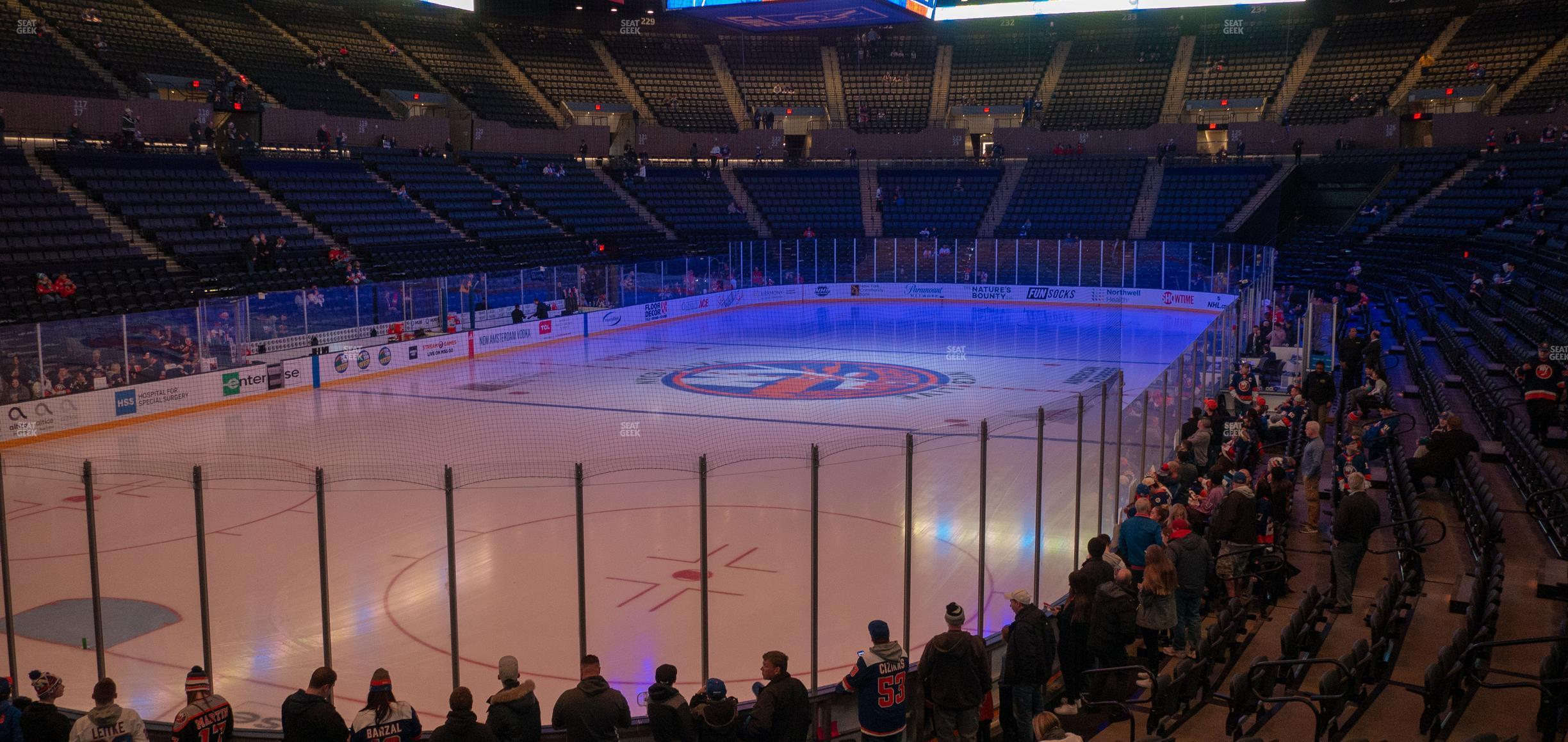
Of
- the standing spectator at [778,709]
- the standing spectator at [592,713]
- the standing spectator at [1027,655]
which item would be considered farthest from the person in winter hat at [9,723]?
the standing spectator at [1027,655]

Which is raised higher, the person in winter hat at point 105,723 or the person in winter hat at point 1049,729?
the person in winter hat at point 1049,729

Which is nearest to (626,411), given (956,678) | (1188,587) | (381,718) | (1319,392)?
(1319,392)

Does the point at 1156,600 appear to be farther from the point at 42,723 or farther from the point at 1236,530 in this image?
the point at 42,723

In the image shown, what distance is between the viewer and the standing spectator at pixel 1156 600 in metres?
8.84

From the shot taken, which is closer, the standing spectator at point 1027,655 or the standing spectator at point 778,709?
the standing spectator at point 778,709

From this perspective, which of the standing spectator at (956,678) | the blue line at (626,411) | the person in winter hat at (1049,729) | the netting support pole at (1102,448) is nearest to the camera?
the person in winter hat at (1049,729)

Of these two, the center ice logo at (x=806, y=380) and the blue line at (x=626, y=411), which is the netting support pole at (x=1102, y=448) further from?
the center ice logo at (x=806, y=380)

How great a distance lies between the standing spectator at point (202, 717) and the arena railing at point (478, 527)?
89 centimetres

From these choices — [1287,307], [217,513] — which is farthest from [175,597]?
[1287,307]

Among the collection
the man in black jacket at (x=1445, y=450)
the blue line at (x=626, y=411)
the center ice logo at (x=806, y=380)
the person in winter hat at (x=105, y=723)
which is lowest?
the blue line at (x=626, y=411)

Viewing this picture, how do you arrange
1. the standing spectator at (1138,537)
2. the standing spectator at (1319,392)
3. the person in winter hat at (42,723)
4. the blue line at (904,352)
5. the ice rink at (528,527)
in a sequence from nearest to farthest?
the person in winter hat at (42,723)
the standing spectator at (1138,537)
the ice rink at (528,527)
the standing spectator at (1319,392)
the blue line at (904,352)

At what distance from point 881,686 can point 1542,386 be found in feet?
32.8

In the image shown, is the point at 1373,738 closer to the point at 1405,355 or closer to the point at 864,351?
the point at 1405,355

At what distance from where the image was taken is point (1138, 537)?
9.74m
